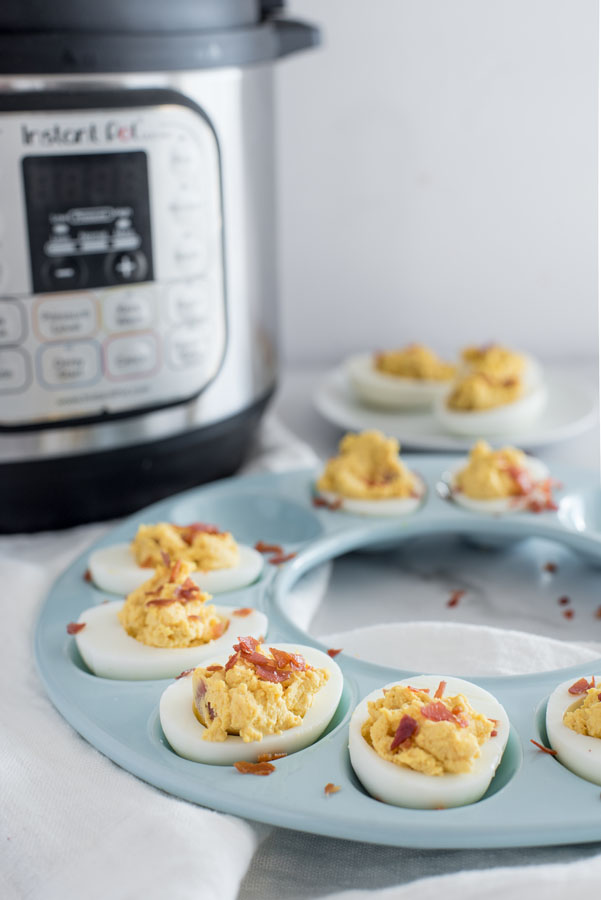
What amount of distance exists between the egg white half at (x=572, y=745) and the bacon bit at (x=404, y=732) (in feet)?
0.29

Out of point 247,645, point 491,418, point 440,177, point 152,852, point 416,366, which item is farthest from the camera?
point 440,177

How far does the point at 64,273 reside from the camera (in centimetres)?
86

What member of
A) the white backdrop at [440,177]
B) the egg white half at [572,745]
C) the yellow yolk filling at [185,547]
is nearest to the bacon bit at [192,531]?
the yellow yolk filling at [185,547]

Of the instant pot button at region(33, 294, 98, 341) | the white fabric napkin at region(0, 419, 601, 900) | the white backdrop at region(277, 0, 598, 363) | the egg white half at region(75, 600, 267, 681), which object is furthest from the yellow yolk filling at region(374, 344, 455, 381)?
the white fabric napkin at region(0, 419, 601, 900)

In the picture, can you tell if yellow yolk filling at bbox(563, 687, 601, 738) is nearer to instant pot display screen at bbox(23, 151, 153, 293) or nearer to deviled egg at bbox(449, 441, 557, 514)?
deviled egg at bbox(449, 441, 557, 514)

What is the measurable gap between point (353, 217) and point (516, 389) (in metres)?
0.41

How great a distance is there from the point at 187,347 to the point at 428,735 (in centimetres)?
47

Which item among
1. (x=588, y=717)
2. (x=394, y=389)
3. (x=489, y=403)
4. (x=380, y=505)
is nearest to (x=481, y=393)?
(x=489, y=403)

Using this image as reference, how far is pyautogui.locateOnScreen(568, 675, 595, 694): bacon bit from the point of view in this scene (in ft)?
2.05

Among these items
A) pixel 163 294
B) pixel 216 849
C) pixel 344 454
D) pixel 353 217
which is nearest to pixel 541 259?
pixel 353 217

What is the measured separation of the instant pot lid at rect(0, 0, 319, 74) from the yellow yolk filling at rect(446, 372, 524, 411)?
0.40m

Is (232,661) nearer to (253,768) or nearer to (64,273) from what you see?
(253,768)

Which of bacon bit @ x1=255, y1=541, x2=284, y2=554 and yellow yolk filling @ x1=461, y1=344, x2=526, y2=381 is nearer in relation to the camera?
bacon bit @ x1=255, y1=541, x2=284, y2=554

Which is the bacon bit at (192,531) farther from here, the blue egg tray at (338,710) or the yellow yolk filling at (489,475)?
the yellow yolk filling at (489,475)
